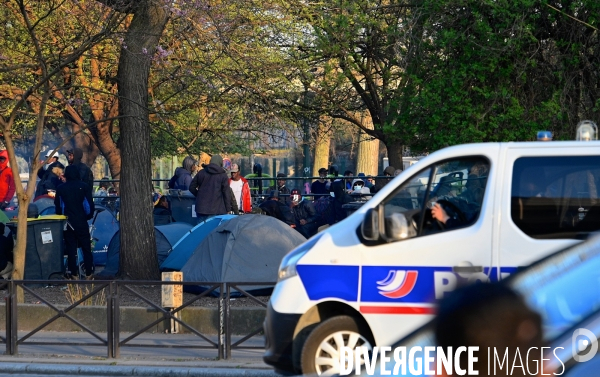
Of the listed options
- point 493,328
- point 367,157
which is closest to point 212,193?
point 493,328

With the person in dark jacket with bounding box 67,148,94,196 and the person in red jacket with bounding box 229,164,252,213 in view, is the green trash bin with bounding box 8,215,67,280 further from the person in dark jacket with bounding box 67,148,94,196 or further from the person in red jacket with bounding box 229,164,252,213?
the person in red jacket with bounding box 229,164,252,213

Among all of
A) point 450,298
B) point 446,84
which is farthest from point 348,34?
point 450,298

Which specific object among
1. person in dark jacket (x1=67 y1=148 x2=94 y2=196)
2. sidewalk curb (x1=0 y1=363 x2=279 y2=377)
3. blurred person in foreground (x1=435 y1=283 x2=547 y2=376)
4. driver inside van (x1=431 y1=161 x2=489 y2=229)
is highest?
person in dark jacket (x1=67 y1=148 x2=94 y2=196)

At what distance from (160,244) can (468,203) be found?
933 cm

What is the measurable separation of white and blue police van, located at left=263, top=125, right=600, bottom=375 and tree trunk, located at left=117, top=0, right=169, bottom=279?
6.86 meters

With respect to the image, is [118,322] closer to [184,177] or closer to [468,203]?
[468,203]

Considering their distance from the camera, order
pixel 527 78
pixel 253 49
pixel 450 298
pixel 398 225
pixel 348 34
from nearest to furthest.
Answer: pixel 450 298, pixel 398 225, pixel 527 78, pixel 253 49, pixel 348 34

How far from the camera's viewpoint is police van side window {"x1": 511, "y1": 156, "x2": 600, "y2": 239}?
20.5 ft

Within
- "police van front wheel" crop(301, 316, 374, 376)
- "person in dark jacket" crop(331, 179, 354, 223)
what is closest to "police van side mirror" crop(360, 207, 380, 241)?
"police van front wheel" crop(301, 316, 374, 376)

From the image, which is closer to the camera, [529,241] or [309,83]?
[529,241]

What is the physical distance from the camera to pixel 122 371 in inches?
348

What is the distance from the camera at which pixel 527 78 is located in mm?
15195

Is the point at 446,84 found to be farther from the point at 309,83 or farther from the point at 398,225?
the point at 398,225

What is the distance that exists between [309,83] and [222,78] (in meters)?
5.15
